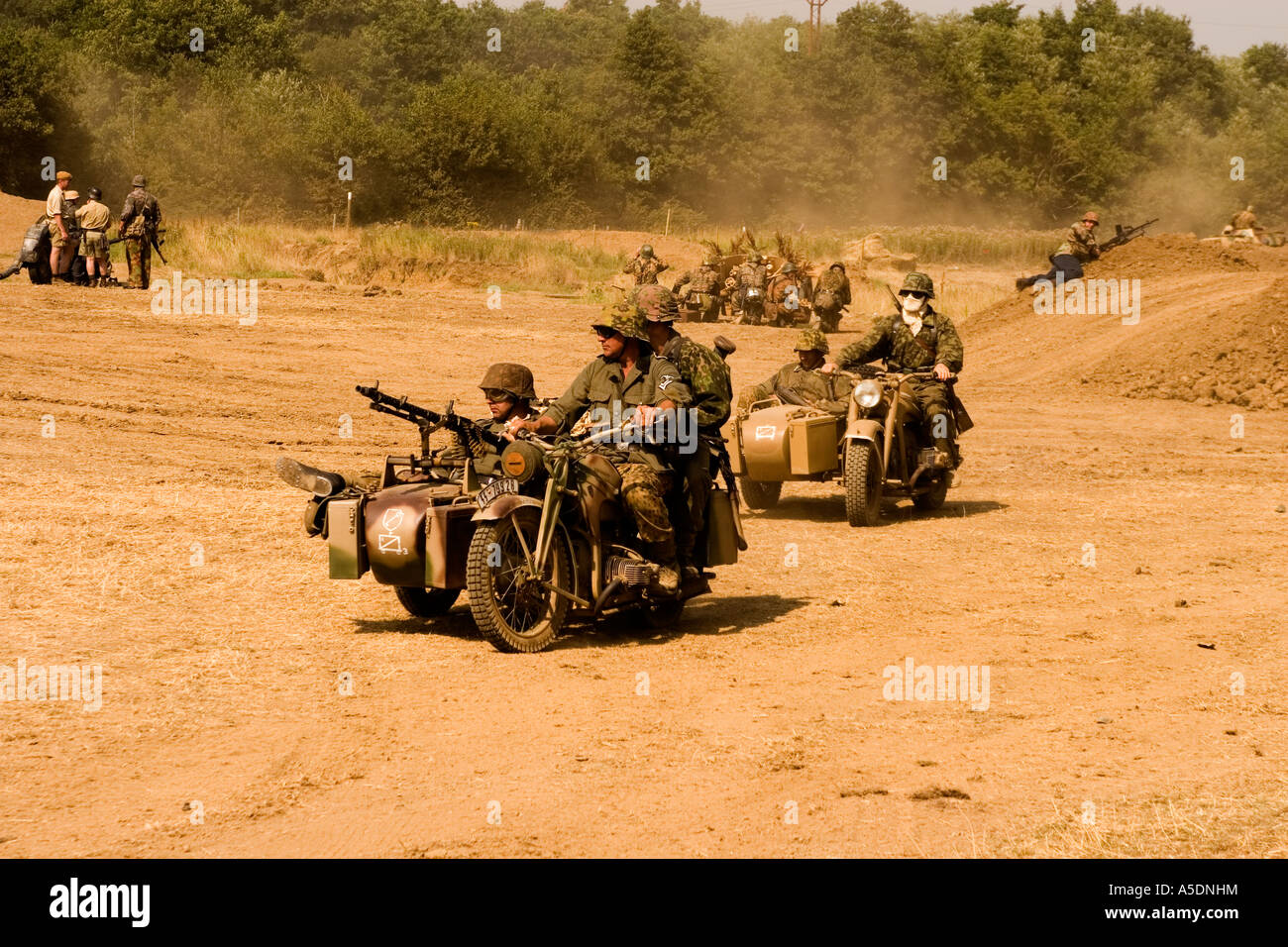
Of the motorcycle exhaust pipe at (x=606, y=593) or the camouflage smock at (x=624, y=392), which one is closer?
the motorcycle exhaust pipe at (x=606, y=593)

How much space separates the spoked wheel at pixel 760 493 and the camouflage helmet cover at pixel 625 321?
17.5 ft

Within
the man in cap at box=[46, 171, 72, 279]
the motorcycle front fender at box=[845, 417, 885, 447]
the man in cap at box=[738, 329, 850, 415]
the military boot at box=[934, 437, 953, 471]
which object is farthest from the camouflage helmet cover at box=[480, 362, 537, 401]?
the man in cap at box=[46, 171, 72, 279]

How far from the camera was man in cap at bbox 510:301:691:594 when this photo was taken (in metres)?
9.75

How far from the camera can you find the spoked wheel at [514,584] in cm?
904

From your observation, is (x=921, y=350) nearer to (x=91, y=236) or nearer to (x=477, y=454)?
(x=477, y=454)

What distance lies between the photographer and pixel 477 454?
383 inches

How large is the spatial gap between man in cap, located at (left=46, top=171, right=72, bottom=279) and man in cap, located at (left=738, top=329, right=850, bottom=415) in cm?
1529

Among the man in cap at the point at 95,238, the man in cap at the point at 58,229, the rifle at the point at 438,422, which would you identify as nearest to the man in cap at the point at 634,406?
the rifle at the point at 438,422

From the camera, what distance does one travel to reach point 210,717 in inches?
317

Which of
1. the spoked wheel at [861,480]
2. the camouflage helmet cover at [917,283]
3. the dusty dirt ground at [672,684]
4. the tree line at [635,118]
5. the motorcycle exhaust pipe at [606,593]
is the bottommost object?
the dusty dirt ground at [672,684]

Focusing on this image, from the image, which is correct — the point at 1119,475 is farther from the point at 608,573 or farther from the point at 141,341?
the point at 141,341

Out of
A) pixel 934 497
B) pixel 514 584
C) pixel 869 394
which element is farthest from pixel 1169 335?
pixel 514 584

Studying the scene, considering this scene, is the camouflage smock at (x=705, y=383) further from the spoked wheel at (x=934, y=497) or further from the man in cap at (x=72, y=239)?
the man in cap at (x=72, y=239)

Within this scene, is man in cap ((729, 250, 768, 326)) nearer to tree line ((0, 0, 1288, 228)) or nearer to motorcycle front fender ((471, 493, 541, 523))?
motorcycle front fender ((471, 493, 541, 523))
